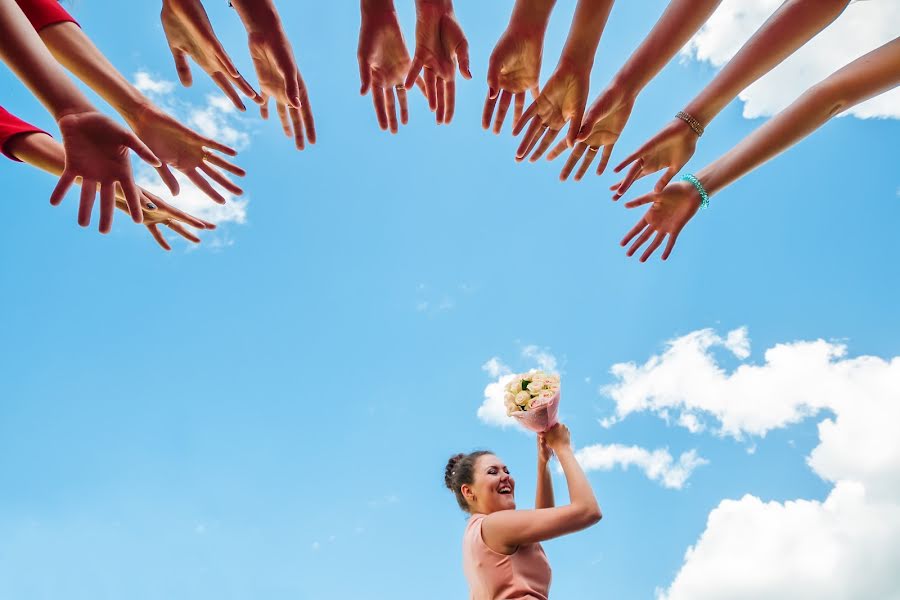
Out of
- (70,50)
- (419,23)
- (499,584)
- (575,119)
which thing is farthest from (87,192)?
(499,584)

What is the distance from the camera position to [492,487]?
4.05 metres

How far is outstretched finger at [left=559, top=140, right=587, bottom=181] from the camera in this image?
3.44 meters

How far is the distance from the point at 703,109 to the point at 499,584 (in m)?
2.74

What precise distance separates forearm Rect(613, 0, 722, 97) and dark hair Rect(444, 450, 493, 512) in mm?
2478

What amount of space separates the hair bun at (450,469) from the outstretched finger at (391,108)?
7.54 feet

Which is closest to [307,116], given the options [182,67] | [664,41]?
[182,67]

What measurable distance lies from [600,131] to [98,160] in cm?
235

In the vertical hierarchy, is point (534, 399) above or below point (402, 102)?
below

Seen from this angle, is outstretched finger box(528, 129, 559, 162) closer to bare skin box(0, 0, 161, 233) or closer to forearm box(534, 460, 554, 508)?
bare skin box(0, 0, 161, 233)

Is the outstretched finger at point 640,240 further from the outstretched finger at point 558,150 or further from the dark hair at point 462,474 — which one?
the dark hair at point 462,474

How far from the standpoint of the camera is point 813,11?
2.80 metres

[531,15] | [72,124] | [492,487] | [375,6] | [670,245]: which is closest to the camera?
[72,124]

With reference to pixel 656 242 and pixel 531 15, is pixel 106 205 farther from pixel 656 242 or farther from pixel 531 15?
pixel 656 242

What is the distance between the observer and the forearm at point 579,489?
346cm
